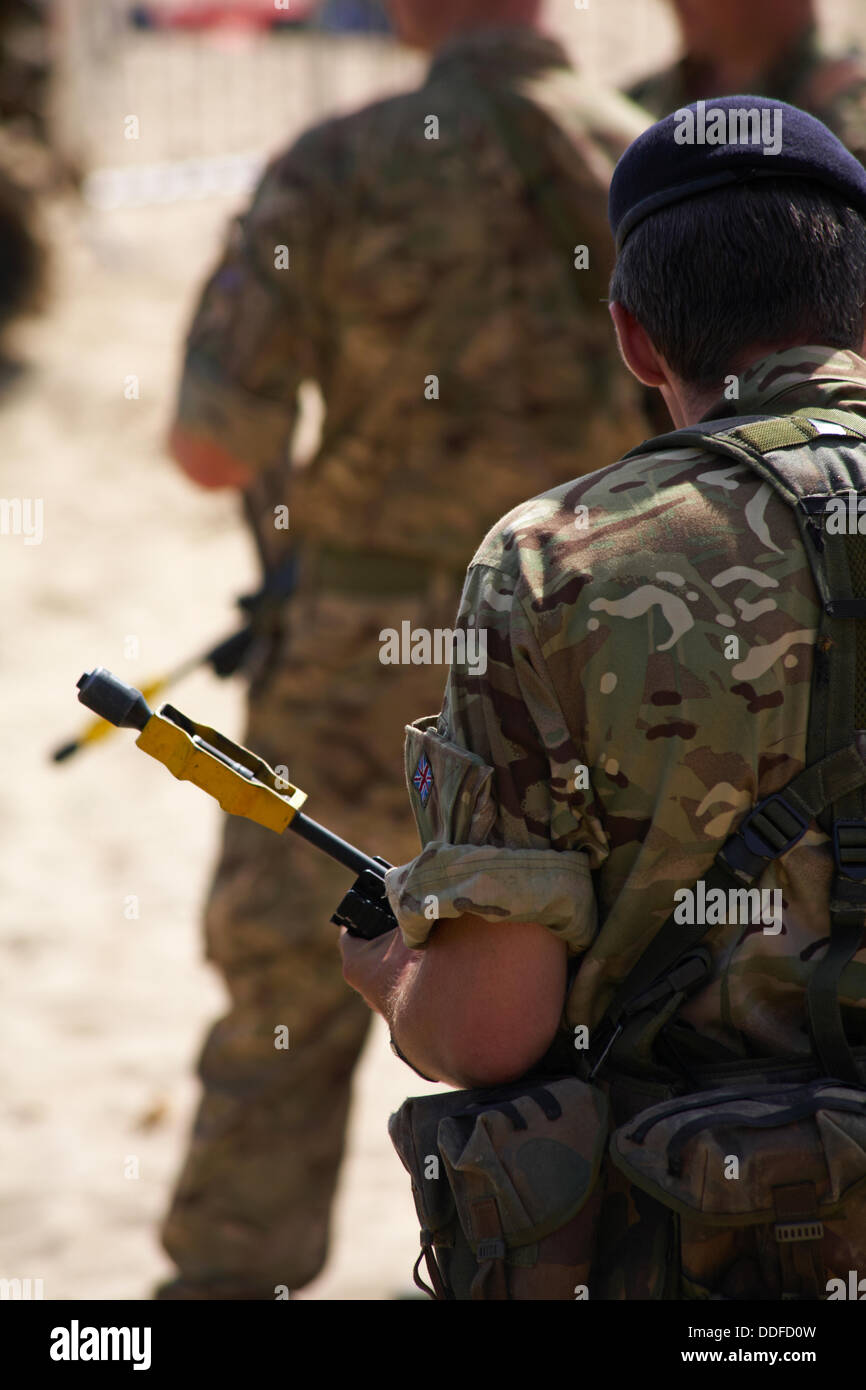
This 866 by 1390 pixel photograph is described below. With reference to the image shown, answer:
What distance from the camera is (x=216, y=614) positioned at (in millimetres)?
7320

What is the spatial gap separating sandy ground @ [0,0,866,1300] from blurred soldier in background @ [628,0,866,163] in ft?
2.12

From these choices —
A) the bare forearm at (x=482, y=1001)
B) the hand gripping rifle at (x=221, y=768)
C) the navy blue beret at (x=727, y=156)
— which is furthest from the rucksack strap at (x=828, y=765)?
the hand gripping rifle at (x=221, y=768)

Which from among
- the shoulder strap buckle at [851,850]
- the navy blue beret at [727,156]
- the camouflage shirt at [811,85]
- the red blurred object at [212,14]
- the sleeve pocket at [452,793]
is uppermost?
the red blurred object at [212,14]

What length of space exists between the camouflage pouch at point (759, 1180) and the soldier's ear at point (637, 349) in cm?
70

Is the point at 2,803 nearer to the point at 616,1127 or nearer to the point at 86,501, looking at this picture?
the point at 86,501

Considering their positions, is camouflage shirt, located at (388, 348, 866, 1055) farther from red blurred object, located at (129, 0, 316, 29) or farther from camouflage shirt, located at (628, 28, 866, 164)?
red blurred object, located at (129, 0, 316, 29)

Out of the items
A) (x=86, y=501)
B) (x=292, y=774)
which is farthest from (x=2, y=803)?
(x=292, y=774)

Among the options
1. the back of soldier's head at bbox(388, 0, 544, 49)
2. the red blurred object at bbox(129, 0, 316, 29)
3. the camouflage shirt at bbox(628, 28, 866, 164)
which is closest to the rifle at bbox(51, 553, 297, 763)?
the back of soldier's head at bbox(388, 0, 544, 49)

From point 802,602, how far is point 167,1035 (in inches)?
139

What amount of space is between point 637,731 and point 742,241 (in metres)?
0.46

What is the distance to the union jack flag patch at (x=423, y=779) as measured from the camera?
58.0 inches

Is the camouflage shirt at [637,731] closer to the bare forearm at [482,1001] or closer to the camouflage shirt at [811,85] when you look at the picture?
the bare forearm at [482,1001]

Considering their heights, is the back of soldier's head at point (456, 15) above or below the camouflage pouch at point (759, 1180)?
above

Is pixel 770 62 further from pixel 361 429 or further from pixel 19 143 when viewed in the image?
pixel 19 143
